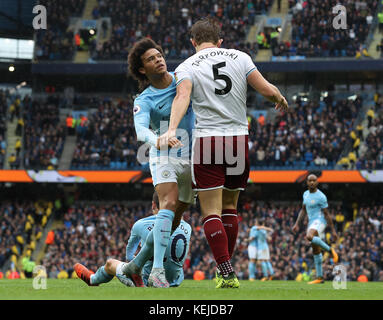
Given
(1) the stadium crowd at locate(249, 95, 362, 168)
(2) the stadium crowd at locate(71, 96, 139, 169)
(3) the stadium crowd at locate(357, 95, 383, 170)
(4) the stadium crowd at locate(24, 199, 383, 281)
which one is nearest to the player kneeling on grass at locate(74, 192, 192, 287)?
(4) the stadium crowd at locate(24, 199, 383, 281)

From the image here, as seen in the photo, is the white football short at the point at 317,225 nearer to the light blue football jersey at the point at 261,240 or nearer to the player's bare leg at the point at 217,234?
the light blue football jersey at the point at 261,240

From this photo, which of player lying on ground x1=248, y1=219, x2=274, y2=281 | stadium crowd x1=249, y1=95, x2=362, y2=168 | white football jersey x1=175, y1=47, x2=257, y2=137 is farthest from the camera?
stadium crowd x1=249, y1=95, x2=362, y2=168

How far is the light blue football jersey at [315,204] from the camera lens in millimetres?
14875

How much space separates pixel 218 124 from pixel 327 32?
92.3 feet


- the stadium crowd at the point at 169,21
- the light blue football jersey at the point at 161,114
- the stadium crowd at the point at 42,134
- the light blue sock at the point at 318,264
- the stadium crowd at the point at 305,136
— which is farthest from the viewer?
the stadium crowd at the point at 169,21

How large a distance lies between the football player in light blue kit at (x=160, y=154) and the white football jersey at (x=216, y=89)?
1.18ft

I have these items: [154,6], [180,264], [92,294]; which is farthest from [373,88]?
[92,294]

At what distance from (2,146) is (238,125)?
90.6 ft

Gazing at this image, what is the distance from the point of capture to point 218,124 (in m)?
6.97

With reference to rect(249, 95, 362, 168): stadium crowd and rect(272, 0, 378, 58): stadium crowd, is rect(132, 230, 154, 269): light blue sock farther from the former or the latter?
rect(272, 0, 378, 58): stadium crowd

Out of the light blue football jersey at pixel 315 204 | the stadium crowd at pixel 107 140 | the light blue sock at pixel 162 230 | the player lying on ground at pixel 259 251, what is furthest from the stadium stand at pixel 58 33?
the light blue sock at pixel 162 230

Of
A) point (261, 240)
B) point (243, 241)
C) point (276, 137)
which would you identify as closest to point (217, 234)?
point (261, 240)

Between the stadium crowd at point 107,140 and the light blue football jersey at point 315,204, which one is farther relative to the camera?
the stadium crowd at point 107,140

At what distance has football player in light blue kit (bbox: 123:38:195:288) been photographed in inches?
278
